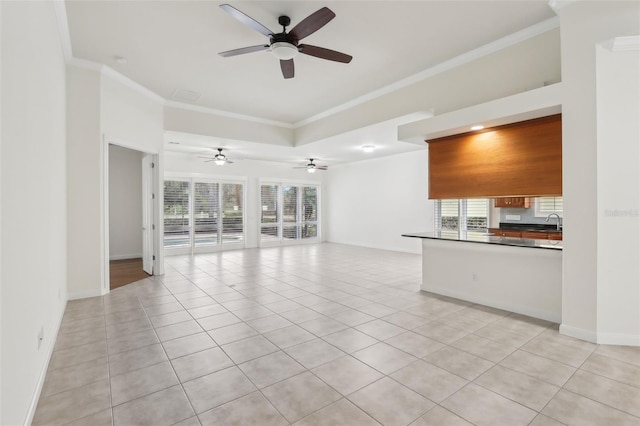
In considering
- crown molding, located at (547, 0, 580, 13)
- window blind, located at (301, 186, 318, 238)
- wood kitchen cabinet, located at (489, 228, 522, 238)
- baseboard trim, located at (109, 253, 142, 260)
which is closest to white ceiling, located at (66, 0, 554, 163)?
crown molding, located at (547, 0, 580, 13)

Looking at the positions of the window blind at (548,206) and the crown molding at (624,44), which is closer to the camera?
the crown molding at (624,44)

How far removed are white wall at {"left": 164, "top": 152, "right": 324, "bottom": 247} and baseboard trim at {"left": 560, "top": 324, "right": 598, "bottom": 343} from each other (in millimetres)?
8379

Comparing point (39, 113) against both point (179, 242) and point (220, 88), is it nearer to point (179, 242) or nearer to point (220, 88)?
point (220, 88)

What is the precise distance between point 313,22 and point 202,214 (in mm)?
7488

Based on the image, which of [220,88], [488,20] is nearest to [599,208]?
[488,20]

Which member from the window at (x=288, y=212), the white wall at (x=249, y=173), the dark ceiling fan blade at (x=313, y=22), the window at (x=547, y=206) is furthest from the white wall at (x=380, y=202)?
the dark ceiling fan blade at (x=313, y=22)

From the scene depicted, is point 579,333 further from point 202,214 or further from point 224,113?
point 202,214

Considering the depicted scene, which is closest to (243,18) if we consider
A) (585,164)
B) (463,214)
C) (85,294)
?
(585,164)

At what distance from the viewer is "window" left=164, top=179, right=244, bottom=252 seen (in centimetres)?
880

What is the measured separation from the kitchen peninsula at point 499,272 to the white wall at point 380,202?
3.81 m

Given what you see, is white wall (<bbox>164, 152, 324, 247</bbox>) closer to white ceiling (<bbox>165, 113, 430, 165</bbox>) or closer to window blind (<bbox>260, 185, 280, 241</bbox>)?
window blind (<bbox>260, 185, 280, 241</bbox>)

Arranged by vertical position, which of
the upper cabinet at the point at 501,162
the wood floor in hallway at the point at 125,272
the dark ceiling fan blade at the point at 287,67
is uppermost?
the dark ceiling fan blade at the point at 287,67

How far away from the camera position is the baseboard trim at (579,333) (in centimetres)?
306

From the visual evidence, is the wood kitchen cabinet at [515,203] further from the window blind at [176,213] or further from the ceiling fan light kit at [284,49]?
the window blind at [176,213]
